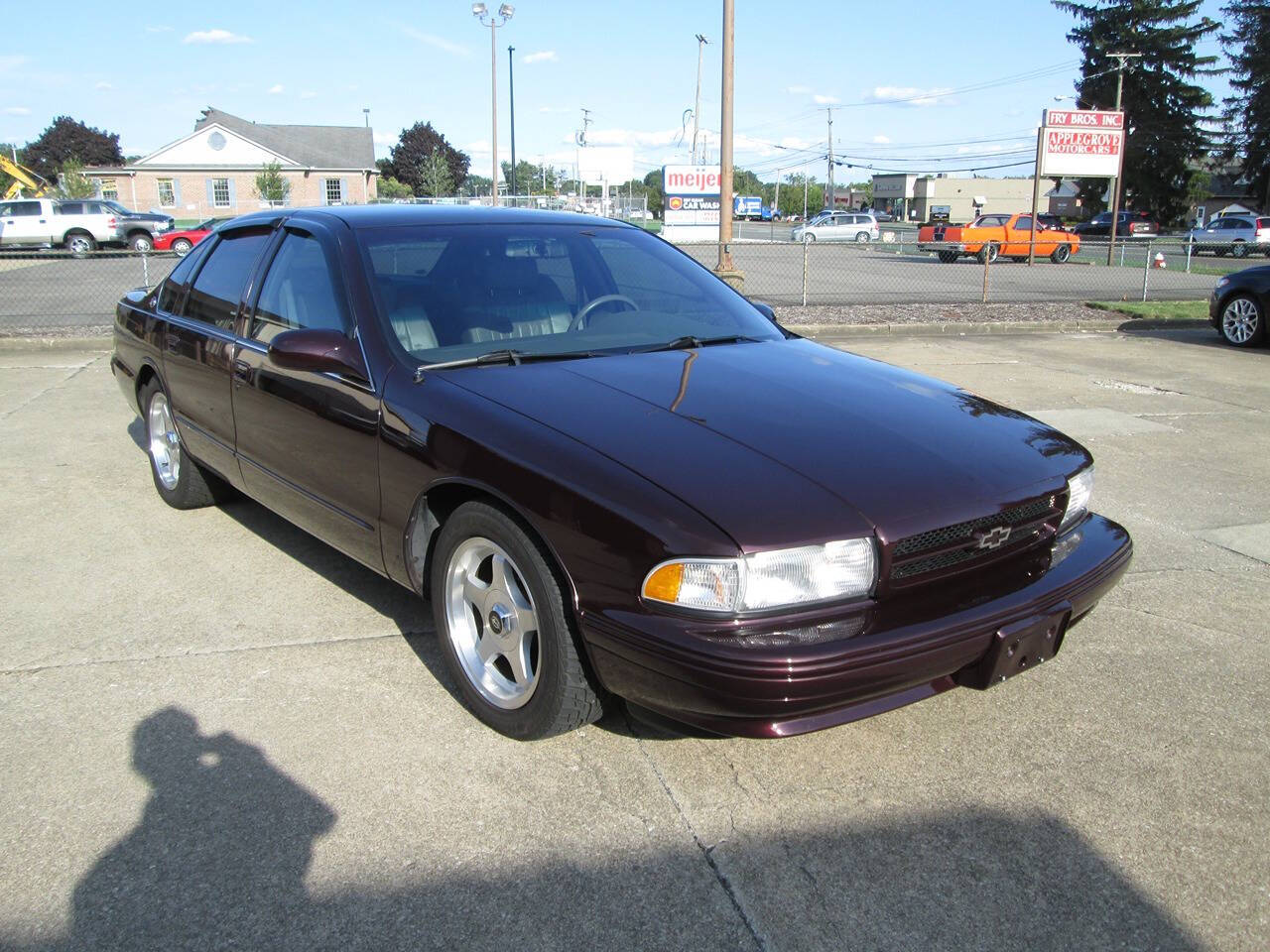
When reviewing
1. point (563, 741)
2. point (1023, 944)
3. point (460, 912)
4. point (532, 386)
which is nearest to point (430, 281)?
point (532, 386)

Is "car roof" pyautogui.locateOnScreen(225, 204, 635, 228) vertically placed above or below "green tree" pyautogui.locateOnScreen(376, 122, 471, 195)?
below

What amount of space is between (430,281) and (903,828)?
2.41 m

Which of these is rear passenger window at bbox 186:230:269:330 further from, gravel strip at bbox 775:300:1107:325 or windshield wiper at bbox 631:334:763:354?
gravel strip at bbox 775:300:1107:325

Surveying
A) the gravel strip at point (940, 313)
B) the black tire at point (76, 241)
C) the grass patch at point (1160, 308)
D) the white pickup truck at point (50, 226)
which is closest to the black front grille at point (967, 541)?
the gravel strip at point (940, 313)

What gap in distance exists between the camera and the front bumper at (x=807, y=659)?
7.80 feet

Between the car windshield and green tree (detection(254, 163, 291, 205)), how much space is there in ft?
164

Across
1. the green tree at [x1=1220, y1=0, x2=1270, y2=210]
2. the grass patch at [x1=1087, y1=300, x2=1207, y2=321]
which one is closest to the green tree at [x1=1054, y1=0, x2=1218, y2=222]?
the green tree at [x1=1220, y1=0, x2=1270, y2=210]

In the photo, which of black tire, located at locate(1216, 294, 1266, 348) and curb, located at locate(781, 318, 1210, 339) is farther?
curb, located at locate(781, 318, 1210, 339)

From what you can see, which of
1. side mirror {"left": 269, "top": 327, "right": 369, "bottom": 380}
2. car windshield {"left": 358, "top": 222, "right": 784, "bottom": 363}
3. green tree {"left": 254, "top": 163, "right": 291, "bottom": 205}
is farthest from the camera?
green tree {"left": 254, "top": 163, "right": 291, "bottom": 205}

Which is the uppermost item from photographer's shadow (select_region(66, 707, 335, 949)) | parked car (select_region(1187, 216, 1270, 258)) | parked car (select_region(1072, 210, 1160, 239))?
parked car (select_region(1072, 210, 1160, 239))

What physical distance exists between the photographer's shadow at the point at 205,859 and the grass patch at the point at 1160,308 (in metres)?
15.1

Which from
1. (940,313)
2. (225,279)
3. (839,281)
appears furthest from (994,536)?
(839,281)

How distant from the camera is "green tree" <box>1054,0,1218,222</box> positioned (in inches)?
2507

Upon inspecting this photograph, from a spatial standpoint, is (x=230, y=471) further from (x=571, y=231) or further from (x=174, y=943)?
(x=174, y=943)
